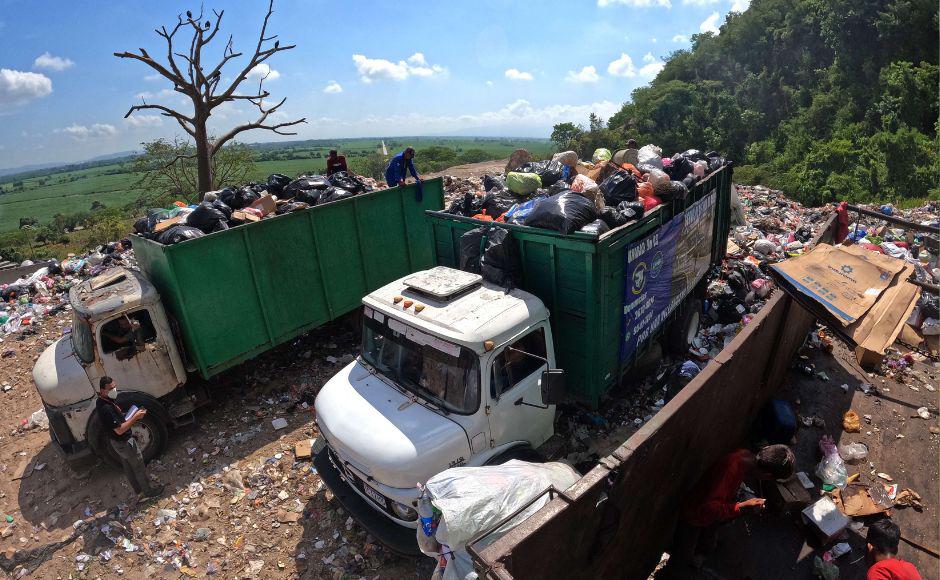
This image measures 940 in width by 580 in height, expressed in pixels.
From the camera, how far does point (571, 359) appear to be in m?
4.26

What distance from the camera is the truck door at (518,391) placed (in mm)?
3451

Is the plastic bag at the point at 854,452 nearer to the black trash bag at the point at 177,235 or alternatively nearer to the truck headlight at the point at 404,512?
the truck headlight at the point at 404,512

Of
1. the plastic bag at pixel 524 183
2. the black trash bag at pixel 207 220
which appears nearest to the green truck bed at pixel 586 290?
the plastic bag at pixel 524 183

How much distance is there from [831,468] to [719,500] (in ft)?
5.91

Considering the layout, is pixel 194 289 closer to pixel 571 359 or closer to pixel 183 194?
pixel 571 359

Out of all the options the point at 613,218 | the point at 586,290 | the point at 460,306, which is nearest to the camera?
the point at 460,306

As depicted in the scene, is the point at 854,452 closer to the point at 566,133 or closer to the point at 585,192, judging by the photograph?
the point at 585,192

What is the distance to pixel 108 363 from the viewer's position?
4.77 metres

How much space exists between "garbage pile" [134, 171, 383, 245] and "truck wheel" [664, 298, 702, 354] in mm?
4778

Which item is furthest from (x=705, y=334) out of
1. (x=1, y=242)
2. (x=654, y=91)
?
(x=654, y=91)

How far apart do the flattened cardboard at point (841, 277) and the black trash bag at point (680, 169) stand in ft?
5.70

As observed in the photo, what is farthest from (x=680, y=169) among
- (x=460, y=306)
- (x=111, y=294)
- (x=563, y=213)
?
(x=111, y=294)

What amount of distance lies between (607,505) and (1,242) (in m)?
34.2

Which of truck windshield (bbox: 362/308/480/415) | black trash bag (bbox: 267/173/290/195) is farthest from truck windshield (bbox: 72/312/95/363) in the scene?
black trash bag (bbox: 267/173/290/195)
